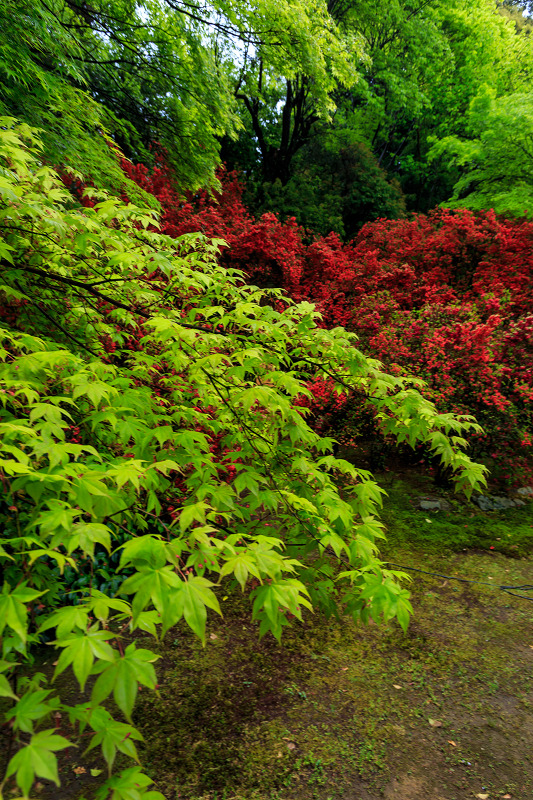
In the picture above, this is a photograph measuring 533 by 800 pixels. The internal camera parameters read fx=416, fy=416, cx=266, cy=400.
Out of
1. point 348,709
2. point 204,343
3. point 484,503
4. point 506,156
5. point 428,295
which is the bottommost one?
point 348,709

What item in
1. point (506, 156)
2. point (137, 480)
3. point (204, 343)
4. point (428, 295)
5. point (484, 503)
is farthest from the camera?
point (506, 156)

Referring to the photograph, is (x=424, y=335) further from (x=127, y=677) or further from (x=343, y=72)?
(x=343, y=72)

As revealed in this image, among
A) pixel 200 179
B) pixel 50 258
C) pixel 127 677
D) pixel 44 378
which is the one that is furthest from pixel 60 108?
pixel 127 677

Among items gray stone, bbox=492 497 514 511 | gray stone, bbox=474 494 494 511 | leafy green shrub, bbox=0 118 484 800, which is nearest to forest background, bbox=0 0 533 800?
leafy green shrub, bbox=0 118 484 800

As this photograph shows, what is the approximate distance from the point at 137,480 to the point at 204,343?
119cm

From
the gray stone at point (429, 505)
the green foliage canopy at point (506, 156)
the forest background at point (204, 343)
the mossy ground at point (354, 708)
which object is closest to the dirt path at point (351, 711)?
the mossy ground at point (354, 708)

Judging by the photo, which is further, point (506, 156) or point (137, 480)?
point (506, 156)

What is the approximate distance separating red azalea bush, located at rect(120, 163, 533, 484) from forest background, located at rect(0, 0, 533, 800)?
2.2 inches

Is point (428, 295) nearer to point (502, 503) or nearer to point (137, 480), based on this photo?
point (502, 503)

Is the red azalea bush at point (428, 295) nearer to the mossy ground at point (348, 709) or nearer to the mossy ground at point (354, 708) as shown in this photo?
the mossy ground at point (348, 709)

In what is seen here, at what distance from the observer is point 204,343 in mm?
2590

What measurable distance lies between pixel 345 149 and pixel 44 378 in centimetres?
1817

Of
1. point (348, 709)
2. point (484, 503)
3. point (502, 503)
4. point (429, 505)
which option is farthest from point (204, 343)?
point (502, 503)

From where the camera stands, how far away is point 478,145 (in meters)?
13.1
